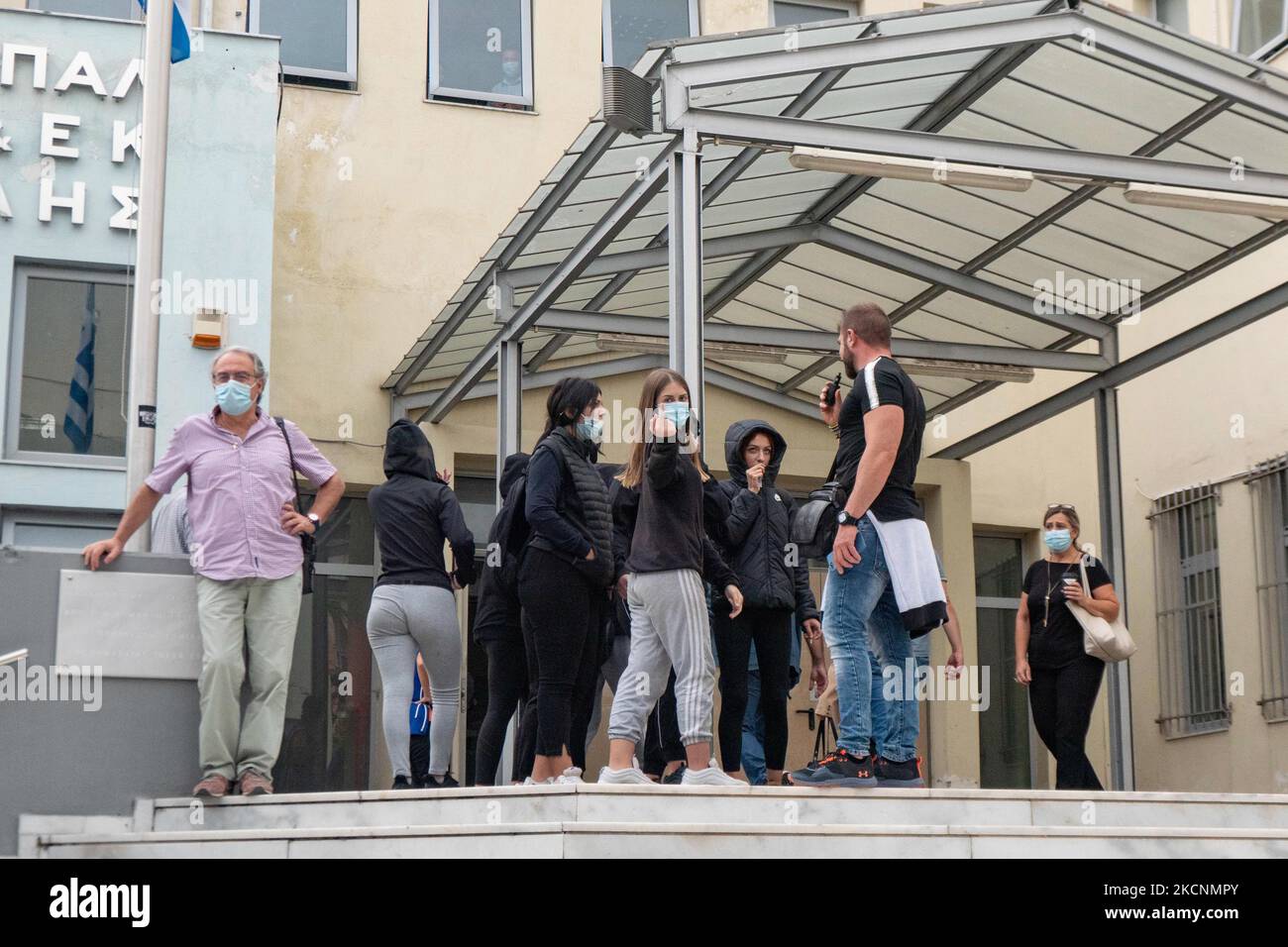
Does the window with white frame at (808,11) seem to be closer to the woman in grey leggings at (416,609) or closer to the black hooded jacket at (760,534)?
the black hooded jacket at (760,534)

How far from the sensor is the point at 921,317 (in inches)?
539

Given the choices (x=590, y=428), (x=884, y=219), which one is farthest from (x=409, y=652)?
(x=884, y=219)

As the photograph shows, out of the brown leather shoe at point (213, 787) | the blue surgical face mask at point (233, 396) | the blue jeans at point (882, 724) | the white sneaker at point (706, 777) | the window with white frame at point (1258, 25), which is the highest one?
the window with white frame at point (1258, 25)

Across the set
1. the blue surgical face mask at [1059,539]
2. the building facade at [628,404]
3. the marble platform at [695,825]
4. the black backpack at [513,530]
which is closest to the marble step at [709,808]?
the marble platform at [695,825]

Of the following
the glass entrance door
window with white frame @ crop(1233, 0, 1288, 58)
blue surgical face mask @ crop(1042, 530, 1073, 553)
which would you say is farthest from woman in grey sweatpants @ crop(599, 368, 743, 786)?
window with white frame @ crop(1233, 0, 1288, 58)

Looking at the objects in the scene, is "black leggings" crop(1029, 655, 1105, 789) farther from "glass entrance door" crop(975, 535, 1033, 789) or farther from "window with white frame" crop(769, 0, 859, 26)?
"window with white frame" crop(769, 0, 859, 26)

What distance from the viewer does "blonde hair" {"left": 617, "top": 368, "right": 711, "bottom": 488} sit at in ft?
23.5

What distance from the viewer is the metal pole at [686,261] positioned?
8.70 meters

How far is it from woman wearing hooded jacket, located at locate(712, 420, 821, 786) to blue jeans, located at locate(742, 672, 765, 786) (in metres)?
0.10

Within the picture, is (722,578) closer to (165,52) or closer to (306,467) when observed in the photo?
(306,467)

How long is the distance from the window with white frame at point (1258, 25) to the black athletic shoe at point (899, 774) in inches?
372

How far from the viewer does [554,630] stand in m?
7.19

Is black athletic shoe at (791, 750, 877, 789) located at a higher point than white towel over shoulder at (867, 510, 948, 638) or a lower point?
lower
